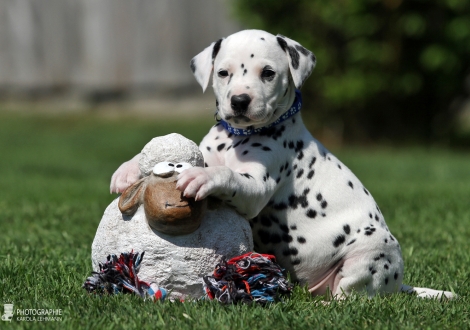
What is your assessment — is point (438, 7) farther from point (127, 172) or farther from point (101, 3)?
point (127, 172)

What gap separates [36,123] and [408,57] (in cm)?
955

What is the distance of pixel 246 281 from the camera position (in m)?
4.01

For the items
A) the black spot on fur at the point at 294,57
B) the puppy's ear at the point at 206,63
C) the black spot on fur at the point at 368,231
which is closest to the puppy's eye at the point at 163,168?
the puppy's ear at the point at 206,63

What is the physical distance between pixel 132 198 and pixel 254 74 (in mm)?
1147

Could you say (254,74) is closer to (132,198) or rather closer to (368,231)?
(132,198)

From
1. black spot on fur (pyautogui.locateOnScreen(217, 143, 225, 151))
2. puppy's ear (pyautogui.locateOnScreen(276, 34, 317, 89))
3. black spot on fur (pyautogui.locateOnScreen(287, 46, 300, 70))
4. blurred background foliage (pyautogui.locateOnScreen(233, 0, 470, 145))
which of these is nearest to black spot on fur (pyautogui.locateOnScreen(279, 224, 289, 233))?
black spot on fur (pyautogui.locateOnScreen(217, 143, 225, 151))

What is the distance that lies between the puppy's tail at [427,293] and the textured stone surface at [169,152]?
5.57 ft

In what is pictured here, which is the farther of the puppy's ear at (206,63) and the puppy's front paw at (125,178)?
the puppy's ear at (206,63)

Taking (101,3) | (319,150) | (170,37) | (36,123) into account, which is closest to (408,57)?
(170,37)

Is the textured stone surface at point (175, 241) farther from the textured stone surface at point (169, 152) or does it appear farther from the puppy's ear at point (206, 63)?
the puppy's ear at point (206, 63)

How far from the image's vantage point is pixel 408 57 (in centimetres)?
1534

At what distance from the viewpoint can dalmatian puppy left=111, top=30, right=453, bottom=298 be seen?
14.4ft

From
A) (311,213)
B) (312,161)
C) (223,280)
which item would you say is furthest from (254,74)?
(223,280)

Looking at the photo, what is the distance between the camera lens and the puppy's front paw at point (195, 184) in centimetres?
371
